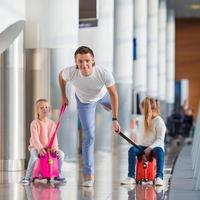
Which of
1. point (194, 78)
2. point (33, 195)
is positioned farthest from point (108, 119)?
point (194, 78)

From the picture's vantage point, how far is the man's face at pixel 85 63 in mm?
9109

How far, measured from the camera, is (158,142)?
10.2 meters

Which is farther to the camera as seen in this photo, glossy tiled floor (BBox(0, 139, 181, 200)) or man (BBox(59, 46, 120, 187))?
man (BBox(59, 46, 120, 187))

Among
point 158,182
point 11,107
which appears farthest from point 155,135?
point 11,107

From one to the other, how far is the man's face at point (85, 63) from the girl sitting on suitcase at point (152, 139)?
4.75 ft

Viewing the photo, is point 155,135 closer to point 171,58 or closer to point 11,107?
point 11,107

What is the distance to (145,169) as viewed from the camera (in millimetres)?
10383

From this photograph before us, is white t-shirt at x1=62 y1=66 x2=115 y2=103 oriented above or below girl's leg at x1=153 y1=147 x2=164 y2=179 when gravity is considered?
above

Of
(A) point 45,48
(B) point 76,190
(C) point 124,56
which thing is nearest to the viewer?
(B) point 76,190

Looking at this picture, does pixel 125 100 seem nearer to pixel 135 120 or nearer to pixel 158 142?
pixel 135 120

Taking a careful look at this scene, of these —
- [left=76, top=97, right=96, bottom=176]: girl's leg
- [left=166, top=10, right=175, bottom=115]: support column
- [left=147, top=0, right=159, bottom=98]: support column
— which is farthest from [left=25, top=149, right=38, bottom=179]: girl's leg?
[left=166, top=10, right=175, bottom=115]: support column

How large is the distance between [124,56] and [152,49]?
10751 mm

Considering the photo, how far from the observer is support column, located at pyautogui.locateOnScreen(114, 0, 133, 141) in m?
24.9

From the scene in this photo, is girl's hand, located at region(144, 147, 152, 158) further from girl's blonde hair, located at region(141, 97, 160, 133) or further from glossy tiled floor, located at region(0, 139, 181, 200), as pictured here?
glossy tiled floor, located at region(0, 139, 181, 200)
